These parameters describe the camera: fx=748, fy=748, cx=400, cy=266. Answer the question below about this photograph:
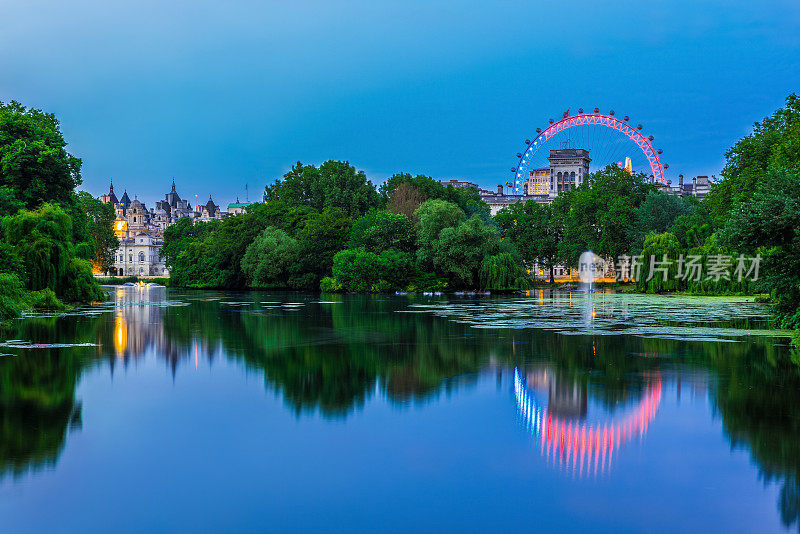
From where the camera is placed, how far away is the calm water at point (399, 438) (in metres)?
6.33

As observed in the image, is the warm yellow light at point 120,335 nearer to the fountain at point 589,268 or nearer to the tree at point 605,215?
the tree at point 605,215

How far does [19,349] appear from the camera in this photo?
16.5 metres

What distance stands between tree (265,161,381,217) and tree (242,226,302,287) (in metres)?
11.3

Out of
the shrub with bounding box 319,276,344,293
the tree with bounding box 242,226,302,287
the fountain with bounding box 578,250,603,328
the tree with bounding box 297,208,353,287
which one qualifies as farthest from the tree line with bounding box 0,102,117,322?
the fountain with bounding box 578,250,603,328

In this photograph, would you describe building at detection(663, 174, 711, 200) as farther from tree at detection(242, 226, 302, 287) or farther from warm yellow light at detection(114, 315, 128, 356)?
warm yellow light at detection(114, 315, 128, 356)

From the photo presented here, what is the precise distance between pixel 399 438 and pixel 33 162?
117ft

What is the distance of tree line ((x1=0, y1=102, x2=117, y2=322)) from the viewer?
2867cm

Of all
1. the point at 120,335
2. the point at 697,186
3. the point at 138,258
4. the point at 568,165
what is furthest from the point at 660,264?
the point at 138,258

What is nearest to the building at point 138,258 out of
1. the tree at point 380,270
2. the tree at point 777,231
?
the tree at point 380,270

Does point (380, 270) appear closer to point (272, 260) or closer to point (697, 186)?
point (272, 260)

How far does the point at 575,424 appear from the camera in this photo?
9461mm

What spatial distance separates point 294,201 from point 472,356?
232 ft

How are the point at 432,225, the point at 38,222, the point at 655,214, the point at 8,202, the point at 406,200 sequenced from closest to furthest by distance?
the point at 38,222, the point at 8,202, the point at 432,225, the point at 406,200, the point at 655,214

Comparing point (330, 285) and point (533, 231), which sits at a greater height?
point (533, 231)
